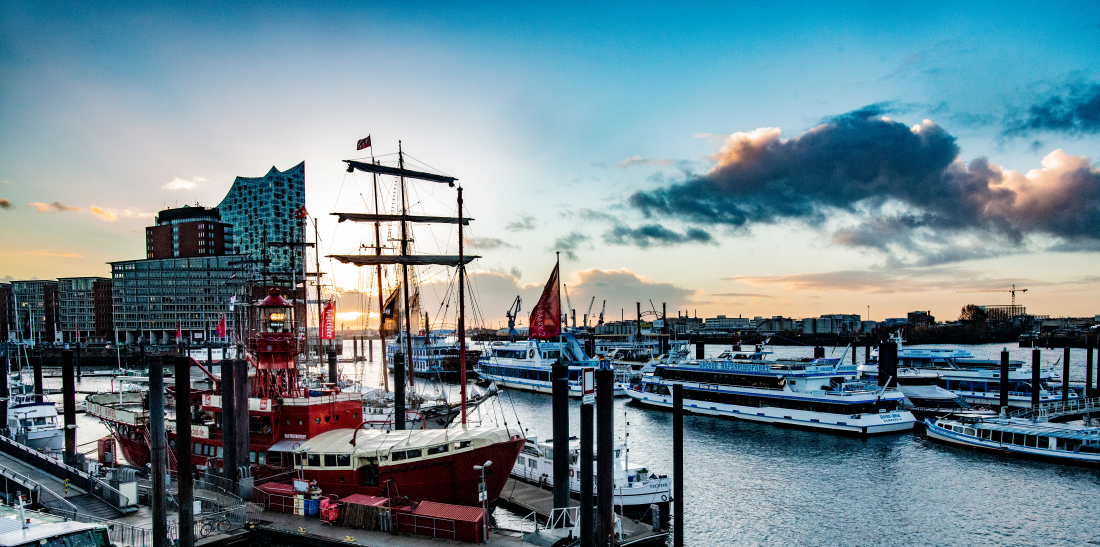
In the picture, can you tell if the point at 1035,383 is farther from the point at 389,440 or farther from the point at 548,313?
the point at 389,440

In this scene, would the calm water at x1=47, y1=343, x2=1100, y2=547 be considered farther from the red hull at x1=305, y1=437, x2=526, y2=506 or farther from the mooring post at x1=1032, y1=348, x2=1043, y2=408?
the mooring post at x1=1032, y1=348, x2=1043, y2=408

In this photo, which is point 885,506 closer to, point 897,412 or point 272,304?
point 897,412

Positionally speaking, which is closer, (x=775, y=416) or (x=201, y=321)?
(x=775, y=416)

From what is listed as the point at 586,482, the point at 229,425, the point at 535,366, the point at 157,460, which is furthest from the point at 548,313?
the point at 535,366

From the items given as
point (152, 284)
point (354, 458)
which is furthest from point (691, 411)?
point (152, 284)

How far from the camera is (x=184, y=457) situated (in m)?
20.1

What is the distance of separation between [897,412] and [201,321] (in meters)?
171

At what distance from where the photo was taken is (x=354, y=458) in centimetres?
2573

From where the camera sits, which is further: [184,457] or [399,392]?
[399,392]

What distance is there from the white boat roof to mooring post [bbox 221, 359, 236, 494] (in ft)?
8.88

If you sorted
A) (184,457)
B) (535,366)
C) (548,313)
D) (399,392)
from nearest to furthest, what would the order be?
1. (184,457)
2. (399,392)
3. (548,313)
4. (535,366)

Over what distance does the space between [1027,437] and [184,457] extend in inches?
2065

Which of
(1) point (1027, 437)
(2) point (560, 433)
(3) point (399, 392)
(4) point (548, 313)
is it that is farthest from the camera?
(4) point (548, 313)

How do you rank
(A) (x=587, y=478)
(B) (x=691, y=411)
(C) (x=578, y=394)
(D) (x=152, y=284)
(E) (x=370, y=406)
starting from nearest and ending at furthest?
(A) (x=587, y=478) < (E) (x=370, y=406) < (B) (x=691, y=411) < (C) (x=578, y=394) < (D) (x=152, y=284)
